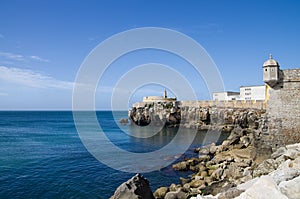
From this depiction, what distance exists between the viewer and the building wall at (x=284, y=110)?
47.8 feet

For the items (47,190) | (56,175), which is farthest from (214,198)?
(56,175)

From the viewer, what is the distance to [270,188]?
20.3 ft

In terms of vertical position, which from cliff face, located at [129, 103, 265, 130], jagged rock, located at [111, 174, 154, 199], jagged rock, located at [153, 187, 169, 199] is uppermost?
cliff face, located at [129, 103, 265, 130]

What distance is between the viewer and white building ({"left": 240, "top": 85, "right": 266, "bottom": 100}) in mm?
49156

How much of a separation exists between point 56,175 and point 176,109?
34796 mm

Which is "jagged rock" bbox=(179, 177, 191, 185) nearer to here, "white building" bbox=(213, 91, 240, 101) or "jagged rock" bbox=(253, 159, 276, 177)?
"jagged rock" bbox=(253, 159, 276, 177)

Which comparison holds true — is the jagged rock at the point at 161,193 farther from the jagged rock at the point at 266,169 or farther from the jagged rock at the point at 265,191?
the jagged rock at the point at 265,191

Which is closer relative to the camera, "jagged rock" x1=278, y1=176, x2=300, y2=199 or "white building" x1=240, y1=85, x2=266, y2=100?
"jagged rock" x1=278, y1=176, x2=300, y2=199

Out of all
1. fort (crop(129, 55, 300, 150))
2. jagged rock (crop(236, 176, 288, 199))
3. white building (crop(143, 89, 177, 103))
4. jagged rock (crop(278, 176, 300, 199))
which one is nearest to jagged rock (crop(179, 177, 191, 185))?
fort (crop(129, 55, 300, 150))

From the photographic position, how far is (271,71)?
577 inches

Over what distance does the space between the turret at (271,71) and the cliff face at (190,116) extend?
69.2 ft

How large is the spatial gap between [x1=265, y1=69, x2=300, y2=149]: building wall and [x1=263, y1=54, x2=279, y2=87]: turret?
17.1 inches

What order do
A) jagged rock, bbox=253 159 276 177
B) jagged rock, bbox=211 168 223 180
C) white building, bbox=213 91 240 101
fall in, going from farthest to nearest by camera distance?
white building, bbox=213 91 240 101 → jagged rock, bbox=211 168 223 180 → jagged rock, bbox=253 159 276 177

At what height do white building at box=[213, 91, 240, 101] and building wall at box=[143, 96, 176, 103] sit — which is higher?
white building at box=[213, 91, 240, 101]
